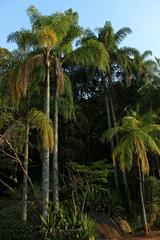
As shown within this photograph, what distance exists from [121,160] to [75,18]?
8.75 m

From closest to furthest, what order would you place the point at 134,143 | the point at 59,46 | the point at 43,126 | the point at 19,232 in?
the point at 43,126 < the point at 19,232 < the point at 59,46 < the point at 134,143

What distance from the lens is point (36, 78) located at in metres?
23.6

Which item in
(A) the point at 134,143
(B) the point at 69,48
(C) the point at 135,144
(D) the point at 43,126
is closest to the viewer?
(D) the point at 43,126

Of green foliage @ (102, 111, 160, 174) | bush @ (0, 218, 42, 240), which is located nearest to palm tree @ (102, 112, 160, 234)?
green foliage @ (102, 111, 160, 174)

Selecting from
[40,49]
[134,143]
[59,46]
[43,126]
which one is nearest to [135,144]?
A: [134,143]

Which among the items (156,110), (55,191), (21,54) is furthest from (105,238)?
(156,110)

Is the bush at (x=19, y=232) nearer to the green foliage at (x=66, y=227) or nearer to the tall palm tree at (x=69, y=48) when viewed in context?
the green foliage at (x=66, y=227)

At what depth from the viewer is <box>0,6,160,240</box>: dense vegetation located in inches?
765

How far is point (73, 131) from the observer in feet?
116

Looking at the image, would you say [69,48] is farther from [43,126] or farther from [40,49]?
[43,126]

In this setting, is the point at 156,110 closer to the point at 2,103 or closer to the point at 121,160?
the point at 121,160

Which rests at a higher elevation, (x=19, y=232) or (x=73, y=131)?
(x=73, y=131)

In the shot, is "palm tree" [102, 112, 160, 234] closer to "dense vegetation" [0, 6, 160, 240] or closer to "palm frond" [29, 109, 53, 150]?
"dense vegetation" [0, 6, 160, 240]

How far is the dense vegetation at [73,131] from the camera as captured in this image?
63.8 ft
